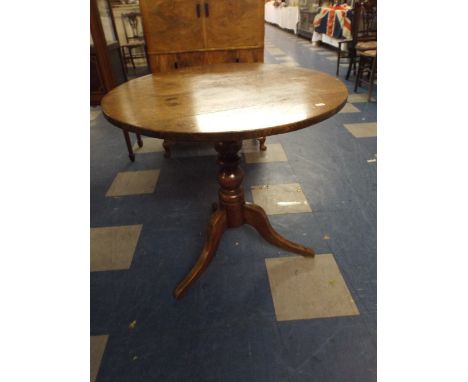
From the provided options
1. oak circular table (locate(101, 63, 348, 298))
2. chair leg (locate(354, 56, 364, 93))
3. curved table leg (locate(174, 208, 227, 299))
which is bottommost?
curved table leg (locate(174, 208, 227, 299))

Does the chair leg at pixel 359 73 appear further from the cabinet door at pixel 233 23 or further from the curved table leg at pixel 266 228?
the curved table leg at pixel 266 228

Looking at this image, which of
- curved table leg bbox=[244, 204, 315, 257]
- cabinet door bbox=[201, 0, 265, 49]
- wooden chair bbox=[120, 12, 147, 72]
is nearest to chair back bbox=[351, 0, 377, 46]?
cabinet door bbox=[201, 0, 265, 49]

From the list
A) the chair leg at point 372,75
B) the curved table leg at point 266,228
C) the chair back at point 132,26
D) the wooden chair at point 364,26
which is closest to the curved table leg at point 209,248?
the curved table leg at point 266,228

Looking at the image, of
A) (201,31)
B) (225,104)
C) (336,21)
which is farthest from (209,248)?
(336,21)

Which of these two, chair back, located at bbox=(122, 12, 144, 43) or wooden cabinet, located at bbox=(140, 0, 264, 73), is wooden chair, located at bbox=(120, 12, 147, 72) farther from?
wooden cabinet, located at bbox=(140, 0, 264, 73)

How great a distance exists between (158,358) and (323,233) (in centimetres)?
95

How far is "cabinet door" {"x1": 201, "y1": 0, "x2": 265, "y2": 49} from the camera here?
7.20 feet

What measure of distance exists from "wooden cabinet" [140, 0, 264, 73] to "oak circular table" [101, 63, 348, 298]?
0.84m

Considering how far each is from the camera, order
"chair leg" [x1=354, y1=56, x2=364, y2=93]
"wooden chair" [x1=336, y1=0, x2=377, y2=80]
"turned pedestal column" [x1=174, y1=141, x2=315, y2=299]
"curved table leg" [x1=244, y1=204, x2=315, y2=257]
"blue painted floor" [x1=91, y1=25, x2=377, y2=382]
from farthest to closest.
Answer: "chair leg" [x1=354, y1=56, x2=364, y2=93], "wooden chair" [x1=336, y1=0, x2=377, y2=80], "curved table leg" [x1=244, y1=204, x2=315, y2=257], "turned pedestal column" [x1=174, y1=141, x2=315, y2=299], "blue painted floor" [x1=91, y1=25, x2=377, y2=382]

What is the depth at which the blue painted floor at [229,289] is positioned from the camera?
1.01 metres

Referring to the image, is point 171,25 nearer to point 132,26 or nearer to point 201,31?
point 201,31

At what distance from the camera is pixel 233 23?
2258 mm

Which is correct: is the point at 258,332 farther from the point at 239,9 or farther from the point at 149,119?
the point at 239,9

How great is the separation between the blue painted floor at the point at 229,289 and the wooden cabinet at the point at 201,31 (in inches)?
34.7
